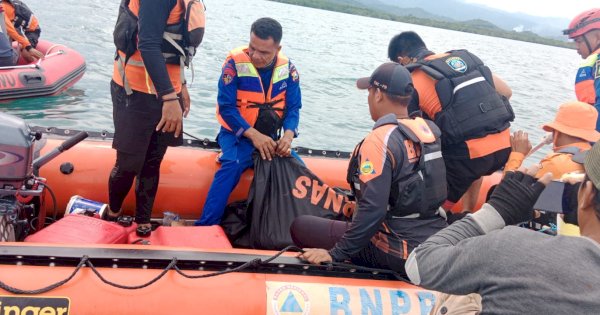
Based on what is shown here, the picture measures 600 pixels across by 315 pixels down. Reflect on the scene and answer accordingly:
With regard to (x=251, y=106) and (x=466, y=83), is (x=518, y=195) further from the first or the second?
(x=251, y=106)

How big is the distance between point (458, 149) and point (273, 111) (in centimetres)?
113

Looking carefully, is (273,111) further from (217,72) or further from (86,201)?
(217,72)

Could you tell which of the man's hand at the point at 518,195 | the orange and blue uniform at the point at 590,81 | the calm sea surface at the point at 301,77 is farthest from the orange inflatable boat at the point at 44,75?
the man's hand at the point at 518,195

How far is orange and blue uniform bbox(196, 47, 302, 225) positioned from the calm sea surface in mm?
3645

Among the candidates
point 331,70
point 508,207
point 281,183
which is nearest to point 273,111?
point 281,183

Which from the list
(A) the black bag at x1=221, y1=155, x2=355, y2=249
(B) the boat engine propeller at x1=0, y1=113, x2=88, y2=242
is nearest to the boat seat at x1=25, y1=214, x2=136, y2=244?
(B) the boat engine propeller at x1=0, y1=113, x2=88, y2=242

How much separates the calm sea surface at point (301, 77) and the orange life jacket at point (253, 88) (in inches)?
143

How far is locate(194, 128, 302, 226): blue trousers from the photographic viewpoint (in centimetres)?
327

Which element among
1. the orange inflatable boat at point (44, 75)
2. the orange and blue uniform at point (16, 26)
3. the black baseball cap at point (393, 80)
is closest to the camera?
the black baseball cap at point (393, 80)

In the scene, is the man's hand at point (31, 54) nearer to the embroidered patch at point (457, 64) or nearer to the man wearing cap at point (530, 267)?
the embroidered patch at point (457, 64)

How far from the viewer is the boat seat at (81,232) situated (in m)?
2.59

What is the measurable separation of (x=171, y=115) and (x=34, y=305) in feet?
3.26

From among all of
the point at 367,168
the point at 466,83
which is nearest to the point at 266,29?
the point at 466,83

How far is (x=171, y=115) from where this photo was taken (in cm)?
262
